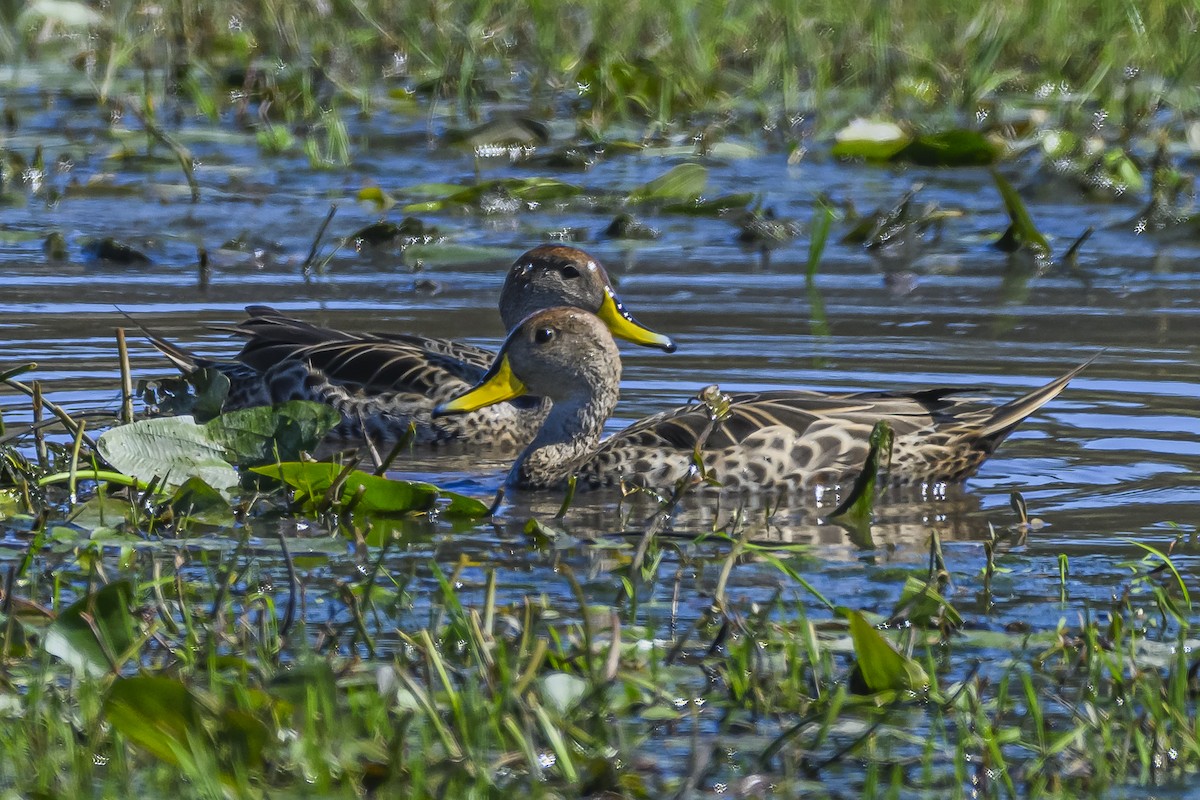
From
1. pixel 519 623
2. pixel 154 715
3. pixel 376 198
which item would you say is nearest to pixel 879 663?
pixel 519 623

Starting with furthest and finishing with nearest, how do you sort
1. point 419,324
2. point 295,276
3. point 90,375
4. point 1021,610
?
1. point 295,276
2. point 419,324
3. point 90,375
4. point 1021,610

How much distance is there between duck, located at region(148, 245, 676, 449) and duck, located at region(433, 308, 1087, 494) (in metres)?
0.79

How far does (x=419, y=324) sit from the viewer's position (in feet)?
32.5

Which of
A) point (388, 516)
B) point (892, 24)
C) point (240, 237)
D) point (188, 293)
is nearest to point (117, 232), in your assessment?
point (240, 237)

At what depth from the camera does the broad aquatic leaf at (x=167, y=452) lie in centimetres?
640

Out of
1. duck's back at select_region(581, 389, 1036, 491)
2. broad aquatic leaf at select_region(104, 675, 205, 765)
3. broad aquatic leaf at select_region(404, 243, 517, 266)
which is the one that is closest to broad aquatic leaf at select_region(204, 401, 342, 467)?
duck's back at select_region(581, 389, 1036, 491)

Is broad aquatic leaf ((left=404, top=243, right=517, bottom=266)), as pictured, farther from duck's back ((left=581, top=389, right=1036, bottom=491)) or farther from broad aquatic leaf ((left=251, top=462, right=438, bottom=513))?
broad aquatic leaf ((left=251, top=462, right=438, bottom=513))

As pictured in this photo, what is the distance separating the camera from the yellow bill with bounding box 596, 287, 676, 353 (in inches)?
326

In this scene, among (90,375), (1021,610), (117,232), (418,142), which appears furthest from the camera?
(418,142)

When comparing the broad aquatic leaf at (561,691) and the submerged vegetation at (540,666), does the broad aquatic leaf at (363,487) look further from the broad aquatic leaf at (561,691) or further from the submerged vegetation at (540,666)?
the broad aquatic leaf at (561,691)

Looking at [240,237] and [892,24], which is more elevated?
[892,24]

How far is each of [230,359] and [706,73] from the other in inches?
260

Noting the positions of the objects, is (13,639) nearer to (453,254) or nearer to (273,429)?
(273,429)

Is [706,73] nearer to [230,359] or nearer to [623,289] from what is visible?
[623,289]
